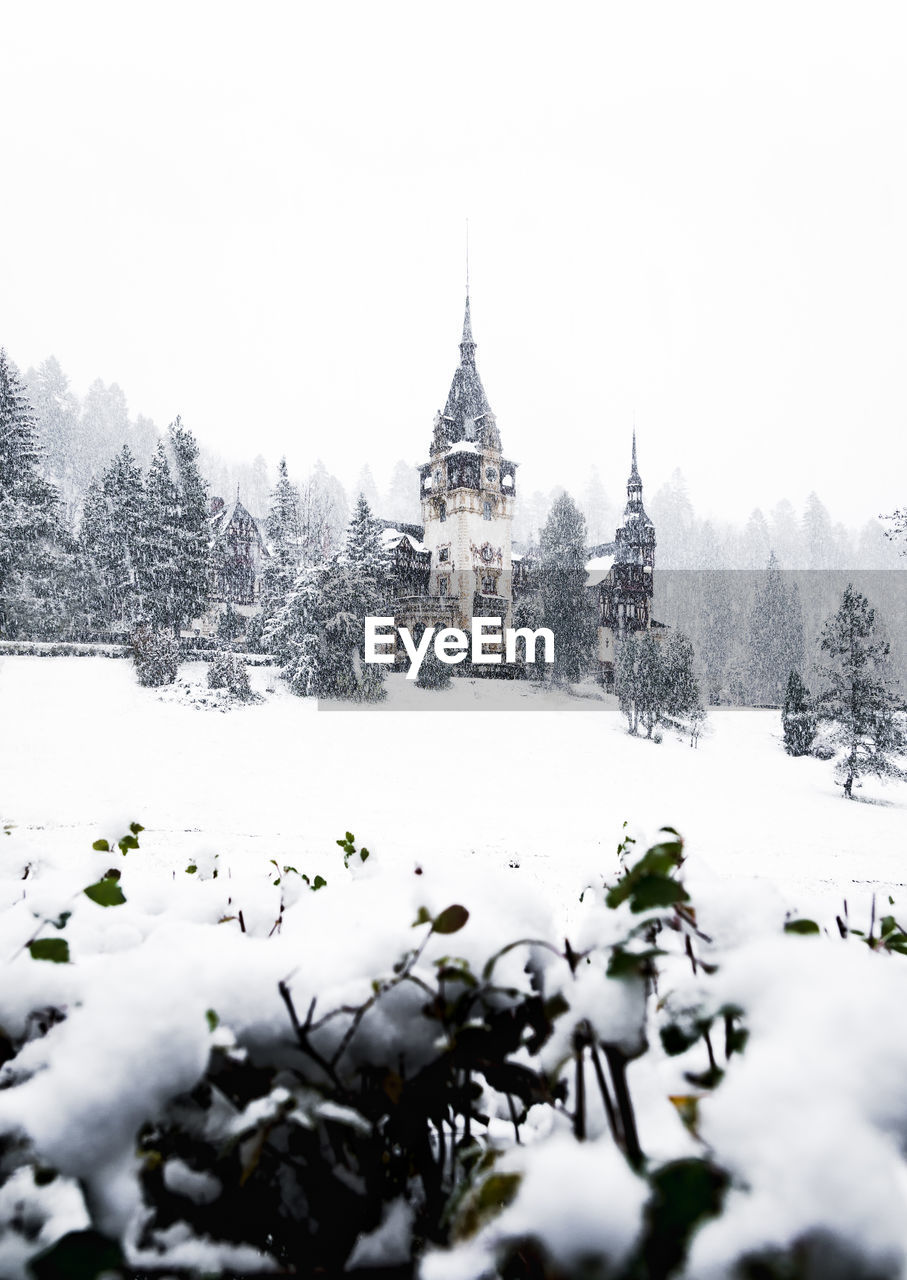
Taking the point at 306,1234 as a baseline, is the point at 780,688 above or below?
below

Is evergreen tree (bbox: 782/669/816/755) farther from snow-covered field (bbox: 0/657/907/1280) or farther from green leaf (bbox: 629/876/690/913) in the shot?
green leaf (bbox: 629/876/690/913)

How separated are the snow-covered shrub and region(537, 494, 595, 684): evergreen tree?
10.0m

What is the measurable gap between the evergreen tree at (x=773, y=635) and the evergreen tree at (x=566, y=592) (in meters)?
6.85

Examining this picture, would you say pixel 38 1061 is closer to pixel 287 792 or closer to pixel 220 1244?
pixel 220 1244

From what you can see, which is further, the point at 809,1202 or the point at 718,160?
the point at 718,160

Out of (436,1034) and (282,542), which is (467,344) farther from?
(436,1034)

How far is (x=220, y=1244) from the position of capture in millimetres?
341

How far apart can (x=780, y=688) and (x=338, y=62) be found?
60.8 metres

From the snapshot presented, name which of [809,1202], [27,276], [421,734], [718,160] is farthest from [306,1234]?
[718,160]

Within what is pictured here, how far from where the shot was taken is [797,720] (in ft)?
42.3

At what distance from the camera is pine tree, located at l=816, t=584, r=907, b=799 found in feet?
34.7

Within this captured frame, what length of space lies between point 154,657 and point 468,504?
10.3 metres

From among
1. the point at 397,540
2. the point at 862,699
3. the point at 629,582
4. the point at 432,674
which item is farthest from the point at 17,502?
the point at 862,699

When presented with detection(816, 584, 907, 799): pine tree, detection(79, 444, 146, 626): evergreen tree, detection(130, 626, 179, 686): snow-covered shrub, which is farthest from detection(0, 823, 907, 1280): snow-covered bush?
detection(79, 444, 146, 626): evergreen tree
